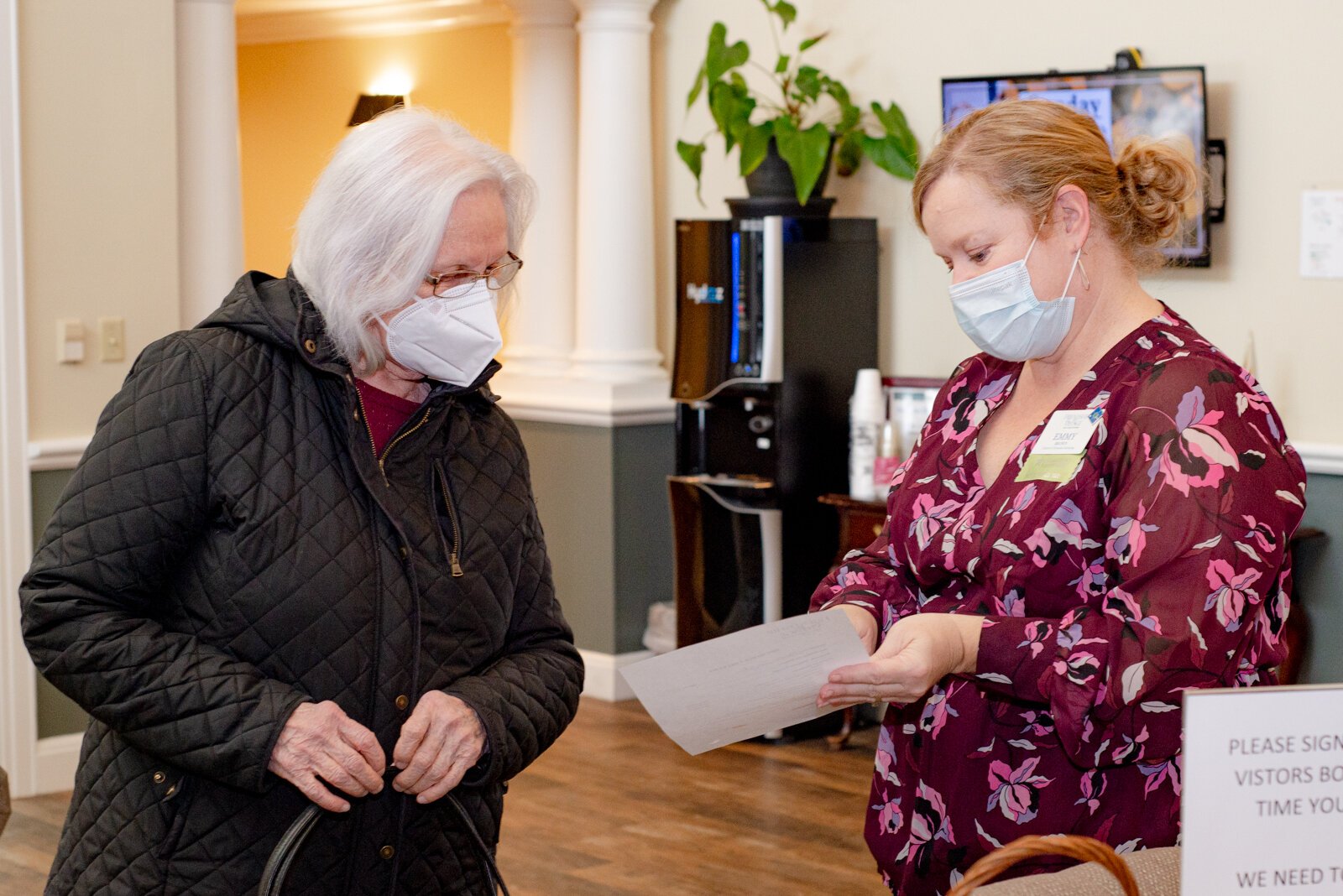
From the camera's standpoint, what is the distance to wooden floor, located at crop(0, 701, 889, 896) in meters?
3.69

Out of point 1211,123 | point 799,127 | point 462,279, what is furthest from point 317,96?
point 462,279

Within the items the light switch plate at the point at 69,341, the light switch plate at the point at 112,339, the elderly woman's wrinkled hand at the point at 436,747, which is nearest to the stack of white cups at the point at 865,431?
the light switch plate at the point at 112,339

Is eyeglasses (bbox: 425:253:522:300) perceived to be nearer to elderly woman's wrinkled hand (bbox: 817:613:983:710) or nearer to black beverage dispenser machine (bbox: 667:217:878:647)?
elderly woman's wrinkled hand (bbox: 817:613:983:710)

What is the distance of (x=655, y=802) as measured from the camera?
14.2 ft

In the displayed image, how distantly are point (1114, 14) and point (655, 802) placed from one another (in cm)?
263

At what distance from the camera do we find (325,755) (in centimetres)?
156

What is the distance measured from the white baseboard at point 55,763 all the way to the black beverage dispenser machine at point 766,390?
6.29ft

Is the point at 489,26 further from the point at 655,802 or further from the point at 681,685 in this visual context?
the point at 681,685

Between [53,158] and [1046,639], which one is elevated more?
[53,158]

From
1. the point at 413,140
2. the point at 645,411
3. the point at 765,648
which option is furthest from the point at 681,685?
the point at 645,411

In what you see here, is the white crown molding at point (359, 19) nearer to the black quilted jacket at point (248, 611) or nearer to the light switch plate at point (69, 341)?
the light switch plate at point (69, 341)

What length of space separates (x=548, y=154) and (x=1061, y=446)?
4.20m

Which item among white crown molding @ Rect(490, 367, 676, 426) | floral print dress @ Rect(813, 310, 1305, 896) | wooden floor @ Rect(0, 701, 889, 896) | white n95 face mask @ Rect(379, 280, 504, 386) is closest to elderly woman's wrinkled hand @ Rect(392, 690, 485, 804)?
white n95 face mask @ Rect(379, 280, 504, 386)

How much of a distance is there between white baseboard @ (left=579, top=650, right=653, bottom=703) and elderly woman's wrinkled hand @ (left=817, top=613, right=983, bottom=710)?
3.81 m
